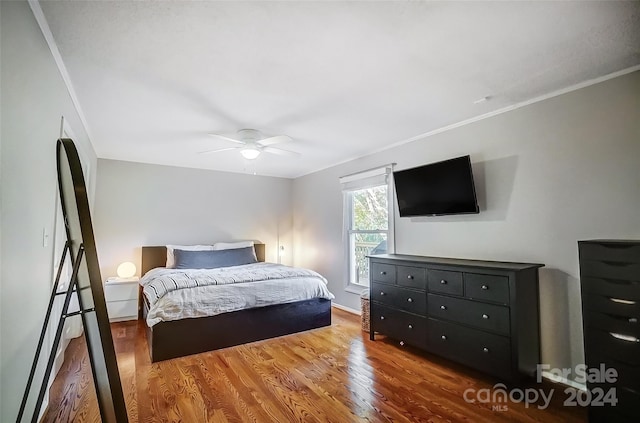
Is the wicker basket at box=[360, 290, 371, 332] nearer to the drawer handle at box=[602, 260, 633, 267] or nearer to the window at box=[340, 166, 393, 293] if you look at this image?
the window at box=[340, 166, 393, 293]

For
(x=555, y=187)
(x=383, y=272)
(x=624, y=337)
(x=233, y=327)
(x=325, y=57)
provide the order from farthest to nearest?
(x=383, y=272), (x=233, y=327), (x=555, y=187), (x=325, y=57), (x=624, y=337)

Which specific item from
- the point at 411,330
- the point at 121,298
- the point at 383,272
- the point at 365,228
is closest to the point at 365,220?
the point at 365,228

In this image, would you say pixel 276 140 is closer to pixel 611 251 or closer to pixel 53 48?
pixel 53 48

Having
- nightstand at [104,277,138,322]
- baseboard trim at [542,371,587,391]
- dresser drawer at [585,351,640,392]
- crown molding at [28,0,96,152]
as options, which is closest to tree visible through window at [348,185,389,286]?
baseboard trim at [542,371,587,391]

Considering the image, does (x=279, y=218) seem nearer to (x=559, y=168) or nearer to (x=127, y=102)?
(x=127, y=102)

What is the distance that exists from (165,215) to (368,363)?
12.9 feet

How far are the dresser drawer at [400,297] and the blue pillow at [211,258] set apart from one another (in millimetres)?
2417

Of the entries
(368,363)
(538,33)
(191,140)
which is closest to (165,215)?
(191,140)

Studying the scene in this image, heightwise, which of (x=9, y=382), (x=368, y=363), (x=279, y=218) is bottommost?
(x=368, y=363)

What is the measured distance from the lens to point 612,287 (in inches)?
Result: 73.4

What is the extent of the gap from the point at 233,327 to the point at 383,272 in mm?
1745

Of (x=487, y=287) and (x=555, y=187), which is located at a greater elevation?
(x=555, y=187)

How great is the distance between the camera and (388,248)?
13.1ft

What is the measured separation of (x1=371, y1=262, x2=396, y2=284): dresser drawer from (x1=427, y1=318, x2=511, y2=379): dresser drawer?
59cm
